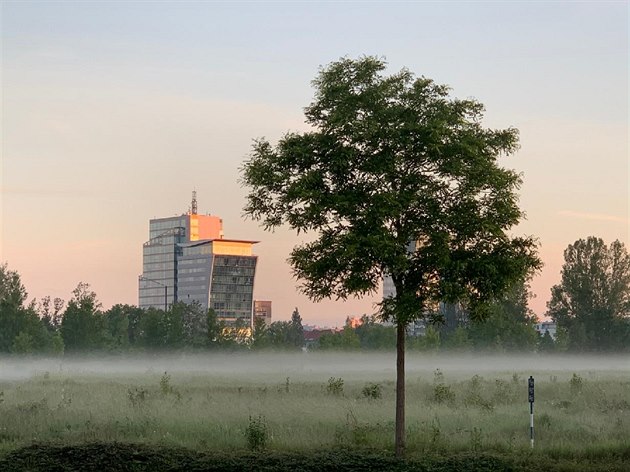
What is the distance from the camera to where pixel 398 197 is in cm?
2409

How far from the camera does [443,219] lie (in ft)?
79.3

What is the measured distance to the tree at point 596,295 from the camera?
114062 millimetres

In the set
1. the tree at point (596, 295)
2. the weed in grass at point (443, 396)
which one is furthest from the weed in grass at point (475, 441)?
the tree at point (596, 295)

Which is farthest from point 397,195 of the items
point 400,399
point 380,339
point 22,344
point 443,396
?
point 380,339

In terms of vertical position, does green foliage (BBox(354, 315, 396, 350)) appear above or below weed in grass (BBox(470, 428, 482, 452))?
above

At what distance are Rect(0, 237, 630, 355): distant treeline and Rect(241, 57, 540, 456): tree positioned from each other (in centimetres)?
6895

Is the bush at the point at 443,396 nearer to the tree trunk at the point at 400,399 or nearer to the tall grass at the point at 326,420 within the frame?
the tall grass at the point at 326,420

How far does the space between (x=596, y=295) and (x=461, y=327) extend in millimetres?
17300

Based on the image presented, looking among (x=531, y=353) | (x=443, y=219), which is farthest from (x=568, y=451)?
(x=531, y=353)

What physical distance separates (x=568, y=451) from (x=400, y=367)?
4952mm

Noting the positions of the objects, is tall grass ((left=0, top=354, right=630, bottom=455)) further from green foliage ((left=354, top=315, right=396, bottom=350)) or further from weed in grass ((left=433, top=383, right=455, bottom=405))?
green foliage ((left=354, top=315, right=396, bottom=350))

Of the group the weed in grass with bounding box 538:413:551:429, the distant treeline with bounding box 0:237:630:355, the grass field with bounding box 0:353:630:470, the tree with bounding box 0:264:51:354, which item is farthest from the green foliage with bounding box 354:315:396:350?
the weed in grass with bounding box 538:413:551:429

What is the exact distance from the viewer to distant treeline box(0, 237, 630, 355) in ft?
308

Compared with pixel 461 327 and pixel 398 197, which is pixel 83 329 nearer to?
pixel 461 327
